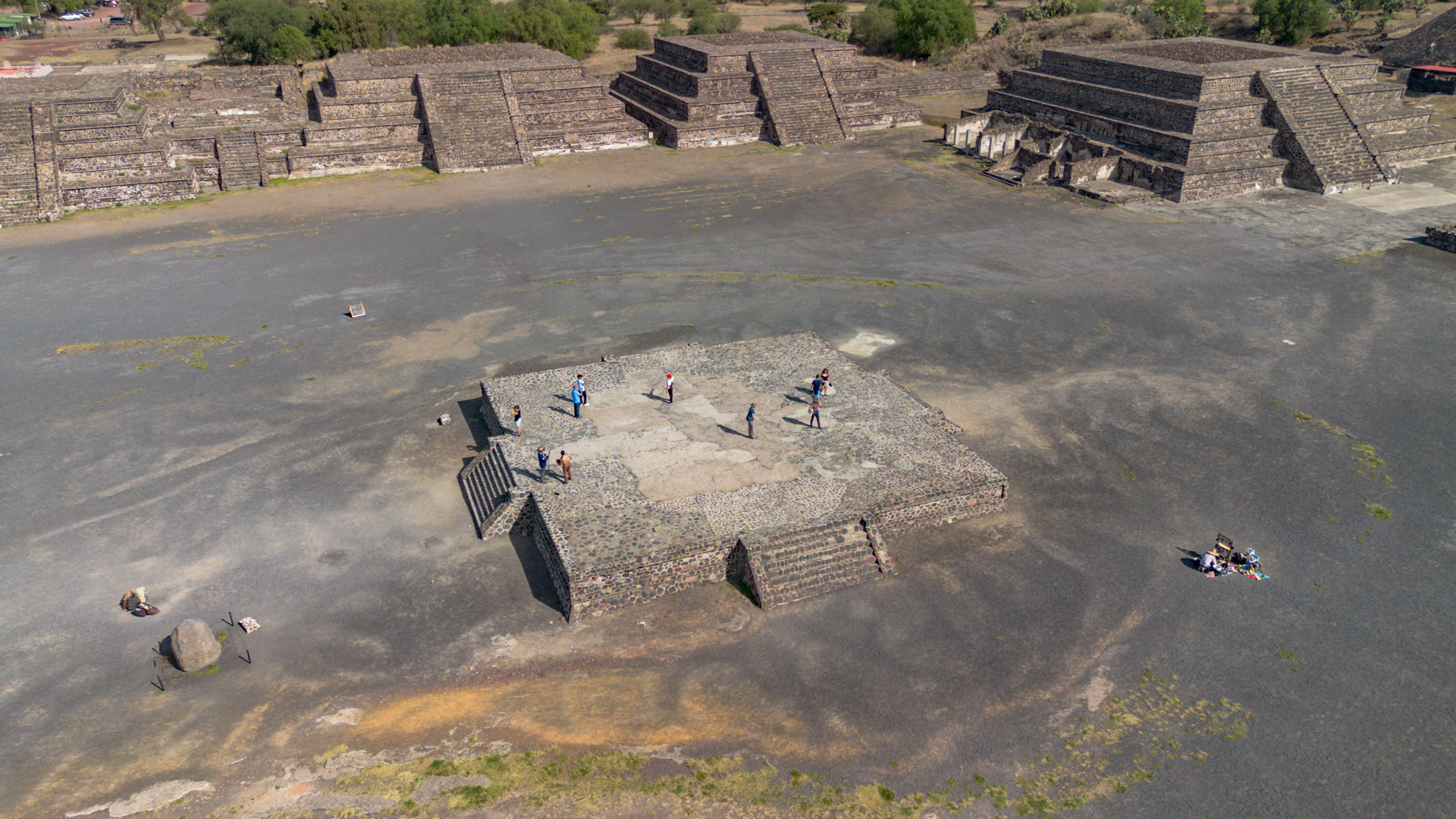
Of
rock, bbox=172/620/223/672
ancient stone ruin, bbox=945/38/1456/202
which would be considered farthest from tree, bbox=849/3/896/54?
rock, bbox=172/620/223/672

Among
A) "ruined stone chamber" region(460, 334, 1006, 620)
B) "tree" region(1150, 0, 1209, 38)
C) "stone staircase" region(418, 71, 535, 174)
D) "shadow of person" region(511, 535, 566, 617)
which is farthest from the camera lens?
"tree" region(1150, 0, 1209, 38)

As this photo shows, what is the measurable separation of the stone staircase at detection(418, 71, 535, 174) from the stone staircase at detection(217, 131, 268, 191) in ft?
30.3

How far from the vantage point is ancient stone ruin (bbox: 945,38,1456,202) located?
1695 inches

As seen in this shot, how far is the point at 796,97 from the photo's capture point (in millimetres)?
54656

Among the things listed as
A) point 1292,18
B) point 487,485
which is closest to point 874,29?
point 1292,18

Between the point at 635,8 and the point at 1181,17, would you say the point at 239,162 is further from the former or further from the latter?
the point at 1181,17

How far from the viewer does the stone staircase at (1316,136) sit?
4306 cm

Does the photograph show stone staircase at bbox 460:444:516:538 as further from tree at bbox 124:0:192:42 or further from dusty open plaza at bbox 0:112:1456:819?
tree at bbox 124:0:192:42

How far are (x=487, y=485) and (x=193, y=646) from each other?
702 centimetres

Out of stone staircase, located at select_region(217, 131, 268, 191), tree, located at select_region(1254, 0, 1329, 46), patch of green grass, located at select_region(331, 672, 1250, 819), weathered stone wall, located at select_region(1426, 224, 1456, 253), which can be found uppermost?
tree, located at select_region(1254, 0, 1329, 46)

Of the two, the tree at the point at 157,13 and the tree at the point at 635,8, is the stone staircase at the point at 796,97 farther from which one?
the tree at the point at 157,13

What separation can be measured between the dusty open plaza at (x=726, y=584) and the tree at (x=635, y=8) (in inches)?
2073

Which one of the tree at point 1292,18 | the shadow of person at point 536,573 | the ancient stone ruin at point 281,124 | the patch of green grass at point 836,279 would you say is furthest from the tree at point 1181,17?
the shadow of person at point 536,573

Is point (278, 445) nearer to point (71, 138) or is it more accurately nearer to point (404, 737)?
point (404, 737)
